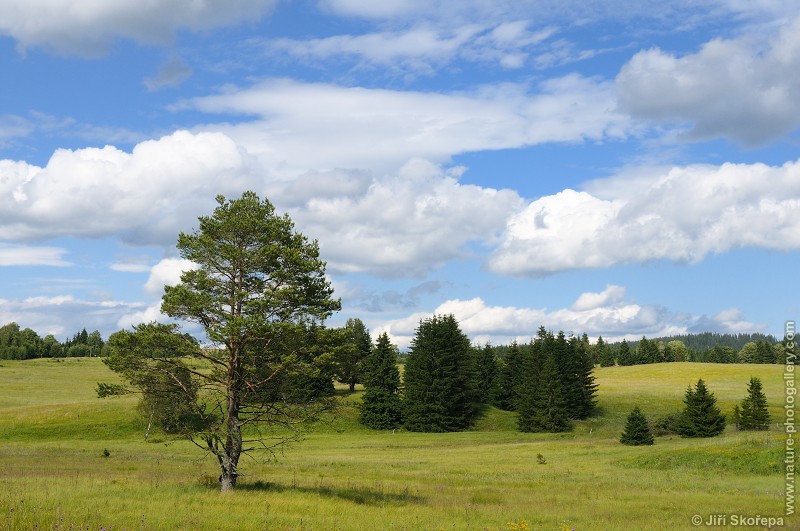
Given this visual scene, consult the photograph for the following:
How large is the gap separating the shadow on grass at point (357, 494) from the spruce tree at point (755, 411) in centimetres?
4882

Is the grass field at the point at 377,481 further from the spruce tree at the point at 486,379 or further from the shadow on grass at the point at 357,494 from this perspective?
the spruce tree at the point at 486,379

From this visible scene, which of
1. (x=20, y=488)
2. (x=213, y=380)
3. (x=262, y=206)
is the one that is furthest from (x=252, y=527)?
(x=262, y=206)

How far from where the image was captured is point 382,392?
8312 cm

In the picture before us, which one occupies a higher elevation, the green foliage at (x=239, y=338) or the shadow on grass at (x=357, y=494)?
the green foliage at (x=239, y=338)

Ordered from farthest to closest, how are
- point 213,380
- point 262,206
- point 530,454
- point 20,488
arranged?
1. point 530,454
2. point 262,206
3. point 213,380
4. point 20,488

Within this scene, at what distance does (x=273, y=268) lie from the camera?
82.5 feet

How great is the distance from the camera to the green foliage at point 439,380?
81.4m

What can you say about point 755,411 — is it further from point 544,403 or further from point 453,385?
point 453,385

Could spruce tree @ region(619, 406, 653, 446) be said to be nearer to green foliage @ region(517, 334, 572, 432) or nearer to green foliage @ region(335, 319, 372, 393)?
green foliage @ region(517, 334, 572, 432)

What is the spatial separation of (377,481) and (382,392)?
51101 mm

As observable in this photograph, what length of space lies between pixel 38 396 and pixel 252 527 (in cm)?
9215

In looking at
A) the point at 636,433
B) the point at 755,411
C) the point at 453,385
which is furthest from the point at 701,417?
the point at 453,385

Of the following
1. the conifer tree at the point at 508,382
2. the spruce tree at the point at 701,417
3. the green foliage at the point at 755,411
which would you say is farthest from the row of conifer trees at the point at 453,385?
the green foliage at the point at 755,411

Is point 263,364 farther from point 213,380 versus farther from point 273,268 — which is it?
point 273,268
